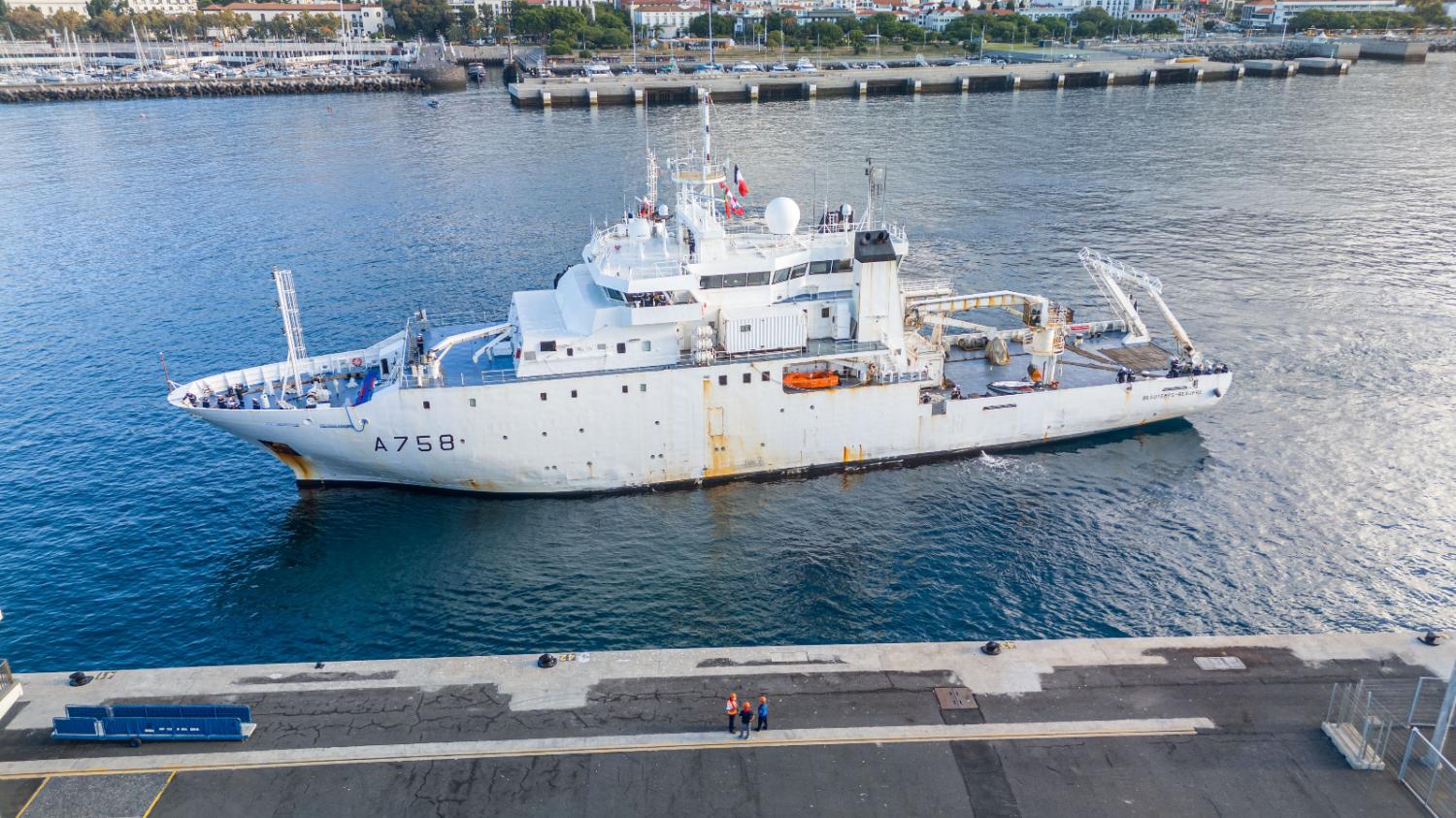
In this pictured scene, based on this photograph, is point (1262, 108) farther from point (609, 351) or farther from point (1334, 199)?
point (609, 351)

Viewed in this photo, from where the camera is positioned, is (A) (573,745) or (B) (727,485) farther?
(B) (727,485)

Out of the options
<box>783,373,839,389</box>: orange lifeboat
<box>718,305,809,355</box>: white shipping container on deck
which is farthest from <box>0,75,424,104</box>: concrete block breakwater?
<box>783,373,839,389</box>: orange lifeboat

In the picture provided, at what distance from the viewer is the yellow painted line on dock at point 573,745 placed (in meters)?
22.0

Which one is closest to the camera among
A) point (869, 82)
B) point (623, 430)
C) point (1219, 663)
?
point (1219, 663)

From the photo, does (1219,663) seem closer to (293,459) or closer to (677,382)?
(677,382)

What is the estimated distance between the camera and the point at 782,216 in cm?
3888

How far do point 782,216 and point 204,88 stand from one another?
15760 centimetres

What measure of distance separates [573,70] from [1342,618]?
153811 millimetres

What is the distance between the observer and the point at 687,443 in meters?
38.3

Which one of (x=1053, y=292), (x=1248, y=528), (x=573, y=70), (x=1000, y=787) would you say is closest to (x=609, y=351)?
(x=1000, y=787)

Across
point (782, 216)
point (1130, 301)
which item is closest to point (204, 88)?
point (782, 216)

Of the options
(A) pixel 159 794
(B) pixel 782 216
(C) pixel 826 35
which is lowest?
(A) pixel 159 794

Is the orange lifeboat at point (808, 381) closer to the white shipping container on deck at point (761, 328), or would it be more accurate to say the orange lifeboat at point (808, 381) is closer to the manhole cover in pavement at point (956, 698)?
the white shipping container on deck at point (761, 328)

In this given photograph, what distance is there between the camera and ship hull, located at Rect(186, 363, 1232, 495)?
Answer: 118ft
